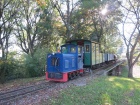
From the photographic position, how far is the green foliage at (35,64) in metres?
20.2

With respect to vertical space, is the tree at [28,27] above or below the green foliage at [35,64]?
above

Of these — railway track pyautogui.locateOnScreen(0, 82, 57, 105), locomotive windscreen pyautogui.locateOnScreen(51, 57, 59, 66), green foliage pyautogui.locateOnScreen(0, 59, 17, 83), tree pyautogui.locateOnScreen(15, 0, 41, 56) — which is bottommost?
railway track pyautogui.locateOnScreen(0, 82, 57, 105)

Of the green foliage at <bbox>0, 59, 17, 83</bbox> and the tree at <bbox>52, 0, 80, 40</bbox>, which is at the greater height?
the tree at <bbox>52, 0, 80, 40</bbox>

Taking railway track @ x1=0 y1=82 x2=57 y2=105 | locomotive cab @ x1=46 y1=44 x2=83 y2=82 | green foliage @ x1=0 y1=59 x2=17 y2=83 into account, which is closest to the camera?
railway track @ x1=0 y1=82 x2=57 y2=105

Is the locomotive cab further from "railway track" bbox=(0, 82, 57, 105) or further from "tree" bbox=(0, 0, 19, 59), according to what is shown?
"tree" bbox=(0, 0, 19, 59)

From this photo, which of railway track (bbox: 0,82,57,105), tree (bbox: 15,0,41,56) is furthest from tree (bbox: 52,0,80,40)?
railway track (bbox: 0,82,57,105)

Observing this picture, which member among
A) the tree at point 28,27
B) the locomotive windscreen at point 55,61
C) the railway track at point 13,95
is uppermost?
the tree at point 28,27

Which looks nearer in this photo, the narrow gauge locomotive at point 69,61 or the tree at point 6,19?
the narrow gauge locomotive at point 69,61

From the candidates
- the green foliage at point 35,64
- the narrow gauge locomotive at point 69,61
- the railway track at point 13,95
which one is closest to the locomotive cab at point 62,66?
the narrow gauge locomotive at point 69,61

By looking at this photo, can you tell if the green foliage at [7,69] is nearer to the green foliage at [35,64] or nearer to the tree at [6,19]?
the green foliage at [35,64]

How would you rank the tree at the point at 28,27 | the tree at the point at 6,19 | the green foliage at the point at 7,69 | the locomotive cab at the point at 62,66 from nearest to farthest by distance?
the locomotive cab at the point at 62,66, the green foliage at the point at 7,69, the tree at the point at 6,19, the tree at the point at 28,27

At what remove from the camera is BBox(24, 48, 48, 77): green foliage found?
20.2 meters

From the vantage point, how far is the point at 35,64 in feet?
66.4

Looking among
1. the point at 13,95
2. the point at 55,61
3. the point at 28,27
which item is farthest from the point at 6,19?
the point at 13,95
